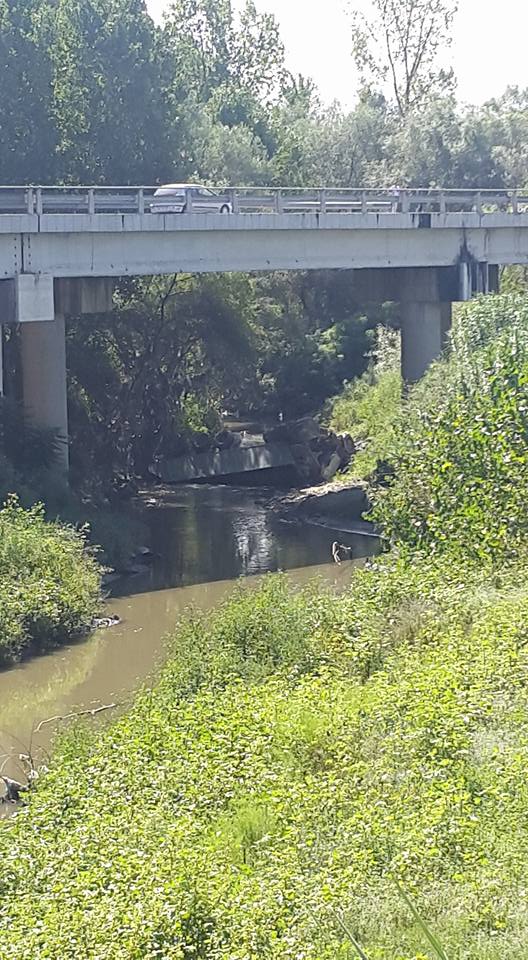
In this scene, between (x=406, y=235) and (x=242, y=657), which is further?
(x=406, y=235)

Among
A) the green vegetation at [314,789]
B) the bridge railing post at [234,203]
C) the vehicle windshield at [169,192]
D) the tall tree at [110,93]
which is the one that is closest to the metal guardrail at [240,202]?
the bridge railing post at [234,203]

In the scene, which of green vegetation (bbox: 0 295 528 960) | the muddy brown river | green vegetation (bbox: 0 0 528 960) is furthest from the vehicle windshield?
green vegetation (bbox: 0 295 528 960)

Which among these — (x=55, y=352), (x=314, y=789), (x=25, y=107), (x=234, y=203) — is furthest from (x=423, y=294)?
(x=314, y=789)

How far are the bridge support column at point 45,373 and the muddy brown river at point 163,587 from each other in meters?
3.48

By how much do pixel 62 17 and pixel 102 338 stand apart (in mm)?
9214

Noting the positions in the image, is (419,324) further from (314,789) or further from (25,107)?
(314,789)

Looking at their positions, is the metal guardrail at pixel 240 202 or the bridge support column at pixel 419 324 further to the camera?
the bridge support column at pixel 419 324

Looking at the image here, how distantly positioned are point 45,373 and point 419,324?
10.6 metres

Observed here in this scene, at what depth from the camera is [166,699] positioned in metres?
15.5

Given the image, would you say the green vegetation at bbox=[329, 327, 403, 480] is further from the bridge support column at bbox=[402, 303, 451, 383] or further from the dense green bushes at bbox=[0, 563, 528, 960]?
the dense green bushes at bbox=[0, 563, 528, 960]

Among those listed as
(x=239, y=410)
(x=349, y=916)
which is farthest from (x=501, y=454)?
(x=239, y=410)

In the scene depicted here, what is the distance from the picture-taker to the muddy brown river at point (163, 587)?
19797 millimetres

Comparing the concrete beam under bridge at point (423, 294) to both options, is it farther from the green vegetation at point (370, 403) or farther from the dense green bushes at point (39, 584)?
the dense green bushes at point (39, 584)

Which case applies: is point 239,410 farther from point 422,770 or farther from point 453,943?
point 453,943
